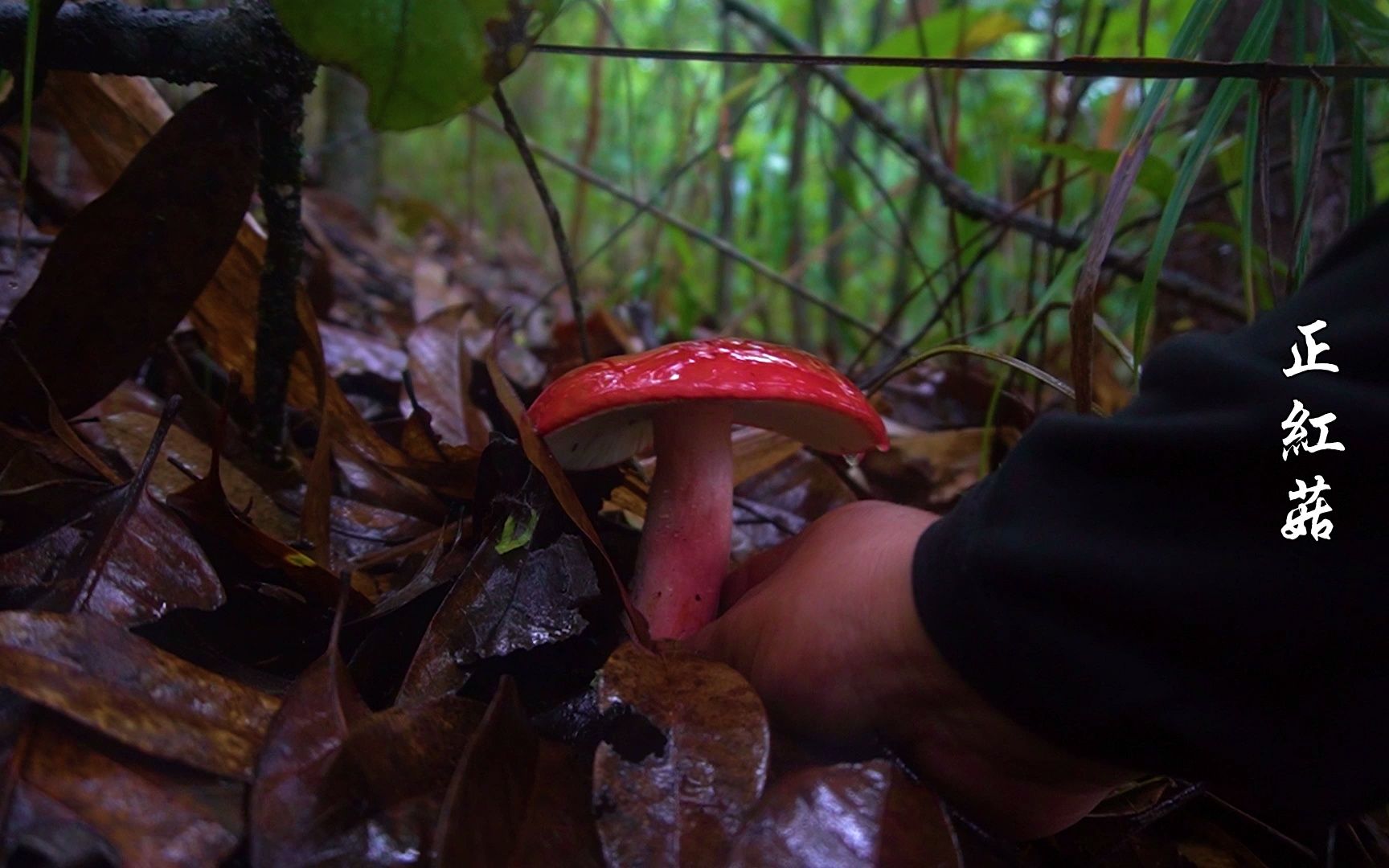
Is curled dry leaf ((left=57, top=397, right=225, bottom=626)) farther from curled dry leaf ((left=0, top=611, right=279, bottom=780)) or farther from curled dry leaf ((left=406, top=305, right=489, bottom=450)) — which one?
curled dry leaf ((left=406, top=305, right=489, bottom=450))

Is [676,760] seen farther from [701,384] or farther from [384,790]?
[701,384]

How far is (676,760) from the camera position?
0.84m

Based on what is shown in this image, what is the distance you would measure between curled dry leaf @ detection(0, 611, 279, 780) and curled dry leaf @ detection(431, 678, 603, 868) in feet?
0.65

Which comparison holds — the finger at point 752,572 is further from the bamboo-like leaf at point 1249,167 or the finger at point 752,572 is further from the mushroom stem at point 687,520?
the bamboo-like leaf at point 1249,167

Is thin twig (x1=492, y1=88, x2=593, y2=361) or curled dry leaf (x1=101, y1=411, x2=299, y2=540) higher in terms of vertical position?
thin twig (x1=492, y1=88, x2=593, y2=361)

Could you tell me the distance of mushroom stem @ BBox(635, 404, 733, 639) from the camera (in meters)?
1.21

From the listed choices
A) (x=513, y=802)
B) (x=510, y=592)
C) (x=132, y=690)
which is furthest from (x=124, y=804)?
(x=510, y=592)

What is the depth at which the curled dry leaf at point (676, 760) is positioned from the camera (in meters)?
0.77

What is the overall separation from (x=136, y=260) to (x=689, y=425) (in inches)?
29.7

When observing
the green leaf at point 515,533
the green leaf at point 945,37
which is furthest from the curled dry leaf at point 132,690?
the green leaf at point 945,37

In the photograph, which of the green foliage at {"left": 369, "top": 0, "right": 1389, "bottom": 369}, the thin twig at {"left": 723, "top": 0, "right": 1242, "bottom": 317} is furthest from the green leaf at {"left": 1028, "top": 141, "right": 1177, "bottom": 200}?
the thin twig at {"left": 723, "top": 0, "right": 1242, "bottom": 317}

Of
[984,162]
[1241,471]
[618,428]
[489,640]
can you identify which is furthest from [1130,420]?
[984,162]

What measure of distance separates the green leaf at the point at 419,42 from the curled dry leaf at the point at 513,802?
584mm

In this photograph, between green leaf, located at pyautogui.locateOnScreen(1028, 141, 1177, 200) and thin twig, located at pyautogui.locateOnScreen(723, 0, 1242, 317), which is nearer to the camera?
green leaf, located at pyautogui.locateOnScreen(1028, 141, 1177, 200)
